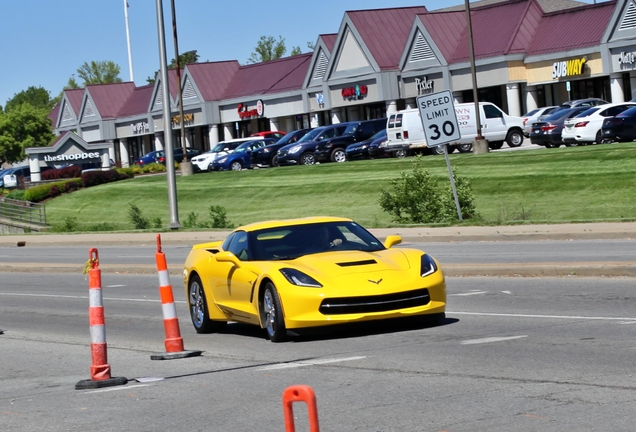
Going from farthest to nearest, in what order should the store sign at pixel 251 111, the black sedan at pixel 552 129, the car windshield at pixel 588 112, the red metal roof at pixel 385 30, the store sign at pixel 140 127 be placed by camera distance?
the store sign at pixel 140 127
the store sign at pixel 251 111
the red metal roof at pixel 385 30
the black sedan at pixel 552 129
the car windshield at pixel 588 112

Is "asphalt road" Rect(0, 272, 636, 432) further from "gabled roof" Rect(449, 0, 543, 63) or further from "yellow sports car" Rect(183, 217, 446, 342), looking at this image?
"gabled roof" Rect(449, 0, 543, 63)

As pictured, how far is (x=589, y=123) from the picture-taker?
129 feet

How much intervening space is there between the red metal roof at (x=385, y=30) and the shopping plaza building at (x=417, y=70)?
0.27 feet

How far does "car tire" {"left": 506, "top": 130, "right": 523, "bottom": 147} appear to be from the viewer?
4491 centimetres

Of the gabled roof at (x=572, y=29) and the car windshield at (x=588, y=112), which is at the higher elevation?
the gabled roof at (x=572, y=29)

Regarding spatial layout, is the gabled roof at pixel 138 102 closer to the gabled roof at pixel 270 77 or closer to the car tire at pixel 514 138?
the gabled roof at pixel 270 77

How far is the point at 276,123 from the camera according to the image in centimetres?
7894

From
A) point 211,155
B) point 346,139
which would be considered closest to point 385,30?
point 211,155

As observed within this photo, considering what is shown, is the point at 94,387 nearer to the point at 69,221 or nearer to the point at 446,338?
the point at 446,338

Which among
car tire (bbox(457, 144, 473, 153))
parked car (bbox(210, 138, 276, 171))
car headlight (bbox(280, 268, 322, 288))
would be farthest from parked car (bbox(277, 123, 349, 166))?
car headlight (bbox(280, 268, 322, 288))

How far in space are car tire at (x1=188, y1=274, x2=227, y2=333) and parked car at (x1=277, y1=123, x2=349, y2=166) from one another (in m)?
37.3

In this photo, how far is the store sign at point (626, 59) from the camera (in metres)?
54.4

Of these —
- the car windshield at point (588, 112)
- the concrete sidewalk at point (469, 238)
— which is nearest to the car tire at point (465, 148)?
the car windshield at point (588, 112)

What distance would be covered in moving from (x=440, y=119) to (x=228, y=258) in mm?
14775
